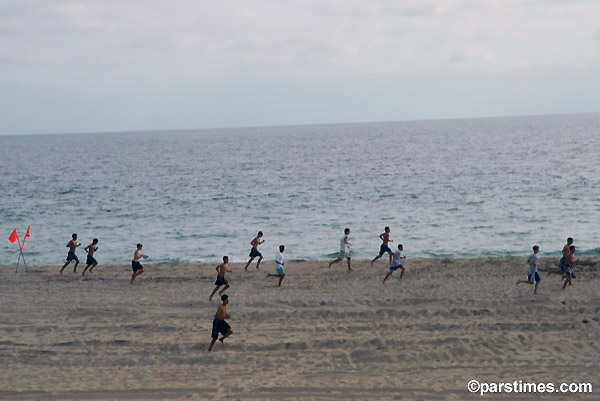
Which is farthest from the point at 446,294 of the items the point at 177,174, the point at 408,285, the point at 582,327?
the point at 177,174

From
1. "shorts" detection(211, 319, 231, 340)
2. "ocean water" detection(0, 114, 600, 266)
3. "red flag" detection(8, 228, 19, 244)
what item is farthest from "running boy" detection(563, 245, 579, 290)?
"red flag" detection(8, 228, 19, 244)

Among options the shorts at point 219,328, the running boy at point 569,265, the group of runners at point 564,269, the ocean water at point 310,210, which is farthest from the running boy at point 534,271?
the ocean water at point 310,210

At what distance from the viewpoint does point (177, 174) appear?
69000 millimetres

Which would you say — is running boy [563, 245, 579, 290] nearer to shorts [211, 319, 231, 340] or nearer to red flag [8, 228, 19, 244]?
shorts [211, 319, 231, 340]

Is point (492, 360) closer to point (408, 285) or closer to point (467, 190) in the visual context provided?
point (408, 285)

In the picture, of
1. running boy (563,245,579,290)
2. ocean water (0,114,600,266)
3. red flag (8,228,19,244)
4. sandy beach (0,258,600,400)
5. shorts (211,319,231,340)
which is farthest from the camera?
ocean water (0,114,600,266)

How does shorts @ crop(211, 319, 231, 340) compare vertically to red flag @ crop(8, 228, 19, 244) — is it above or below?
below

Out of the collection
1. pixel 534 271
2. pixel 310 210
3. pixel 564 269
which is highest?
pixel 534 271

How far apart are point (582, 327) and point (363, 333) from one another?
5337 millimetres

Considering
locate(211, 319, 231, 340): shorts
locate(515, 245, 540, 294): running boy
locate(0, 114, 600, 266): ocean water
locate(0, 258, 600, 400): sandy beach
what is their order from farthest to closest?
locate(0, 114, 600, 266): ocean water < locate(515, 245, 540, 294): running boy < locate(211, 319, 231, 340): shorts < locate(0, 258, 600, 400): sandy beach

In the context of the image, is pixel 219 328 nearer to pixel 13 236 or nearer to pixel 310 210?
pixel 13 236

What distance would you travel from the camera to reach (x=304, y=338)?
12852 millimetres

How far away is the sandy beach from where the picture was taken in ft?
34.4

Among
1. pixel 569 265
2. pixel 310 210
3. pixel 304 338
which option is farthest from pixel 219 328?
pixel 310 210
